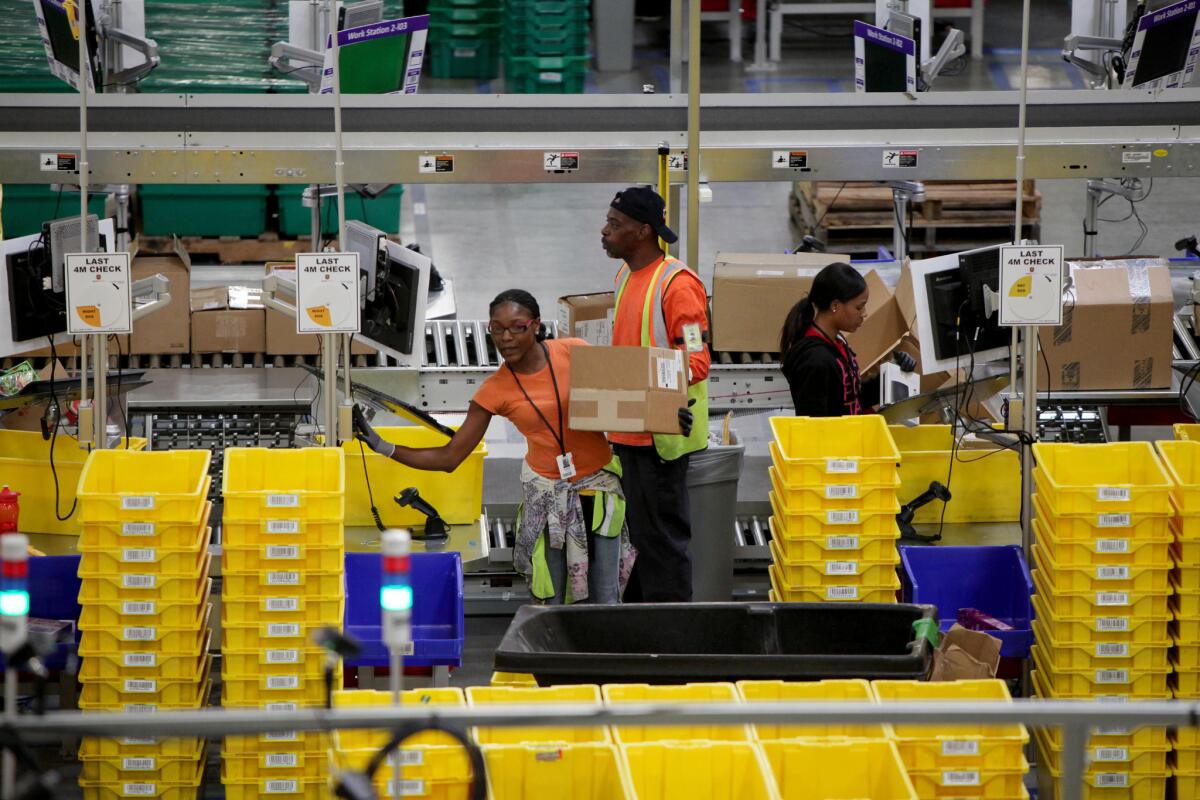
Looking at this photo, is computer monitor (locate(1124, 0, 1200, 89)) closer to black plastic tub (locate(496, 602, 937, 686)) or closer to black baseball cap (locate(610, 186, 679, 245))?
black baseball cap (locate(610, 186, 679, 245))

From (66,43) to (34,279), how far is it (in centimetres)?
297

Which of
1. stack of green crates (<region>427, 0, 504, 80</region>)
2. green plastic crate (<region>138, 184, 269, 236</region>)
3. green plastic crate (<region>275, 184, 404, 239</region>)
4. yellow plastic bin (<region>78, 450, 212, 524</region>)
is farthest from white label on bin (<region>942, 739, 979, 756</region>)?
stack of green crates (<region>427, 0, 504, 80</region>)

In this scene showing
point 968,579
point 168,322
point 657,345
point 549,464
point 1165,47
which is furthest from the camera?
point 1165,47

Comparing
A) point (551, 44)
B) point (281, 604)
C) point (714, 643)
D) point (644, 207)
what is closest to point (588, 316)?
point (644, 207)

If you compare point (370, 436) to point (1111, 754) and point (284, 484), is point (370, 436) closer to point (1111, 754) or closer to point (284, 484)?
point (284, 484)

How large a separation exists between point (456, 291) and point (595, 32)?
543 centimetres

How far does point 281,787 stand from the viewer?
5.46 meters

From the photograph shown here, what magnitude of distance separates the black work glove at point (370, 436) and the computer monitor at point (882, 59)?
3551mm

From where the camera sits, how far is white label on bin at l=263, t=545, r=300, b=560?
17.8 feet

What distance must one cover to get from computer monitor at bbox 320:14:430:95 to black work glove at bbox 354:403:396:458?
278cm

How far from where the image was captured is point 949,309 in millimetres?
6578

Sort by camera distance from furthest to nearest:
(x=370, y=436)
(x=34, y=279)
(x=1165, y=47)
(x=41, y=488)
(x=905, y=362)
Result: (x=1165, y=47)
(x=905, y=362)
(x=41, y=488)
(x=34, y=279)
(x=370, y=436)

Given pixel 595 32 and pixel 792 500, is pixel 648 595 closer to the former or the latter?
pixel 792 500

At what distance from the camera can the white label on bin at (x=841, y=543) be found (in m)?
5.89
